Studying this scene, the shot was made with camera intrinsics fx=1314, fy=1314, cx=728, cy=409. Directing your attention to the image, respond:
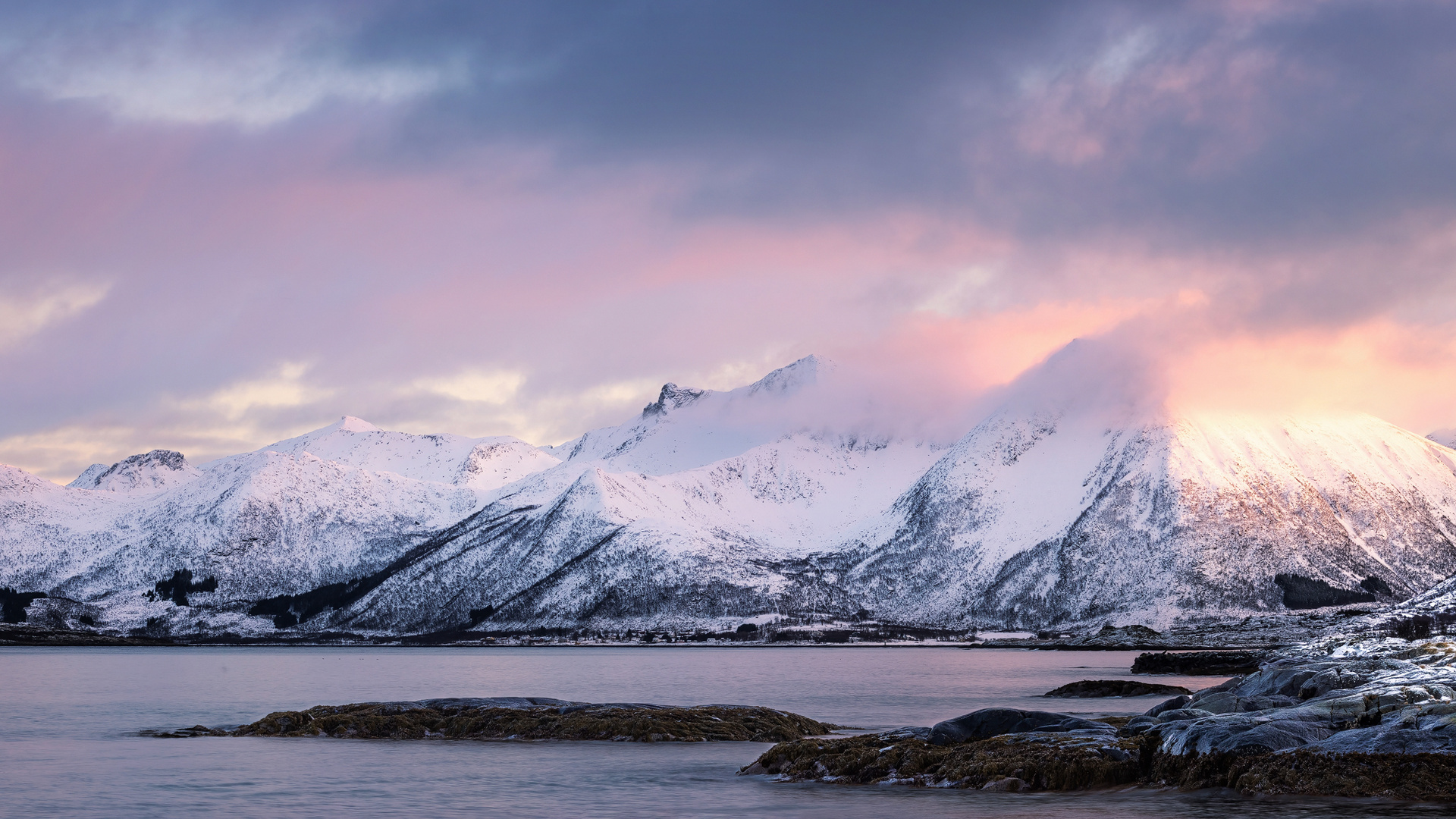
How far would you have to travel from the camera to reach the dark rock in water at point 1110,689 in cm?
9906

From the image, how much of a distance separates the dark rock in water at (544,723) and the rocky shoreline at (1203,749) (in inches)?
534

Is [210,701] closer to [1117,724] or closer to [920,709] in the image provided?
[920,709]

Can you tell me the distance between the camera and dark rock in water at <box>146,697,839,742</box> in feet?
223

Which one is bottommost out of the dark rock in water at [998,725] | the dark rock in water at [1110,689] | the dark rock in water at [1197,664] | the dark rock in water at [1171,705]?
the dark rock in water at [1197,664]

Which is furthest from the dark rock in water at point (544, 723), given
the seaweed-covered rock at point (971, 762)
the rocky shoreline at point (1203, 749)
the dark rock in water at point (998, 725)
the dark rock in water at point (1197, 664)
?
the dark rock in water at point (1197, 664)

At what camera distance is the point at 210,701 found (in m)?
109

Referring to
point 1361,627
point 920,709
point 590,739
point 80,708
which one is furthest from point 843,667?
point 590,739

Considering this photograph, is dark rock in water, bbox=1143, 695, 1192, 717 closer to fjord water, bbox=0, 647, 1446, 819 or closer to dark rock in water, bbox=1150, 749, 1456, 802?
fjord water, bbox=0, 647, 1446, 819

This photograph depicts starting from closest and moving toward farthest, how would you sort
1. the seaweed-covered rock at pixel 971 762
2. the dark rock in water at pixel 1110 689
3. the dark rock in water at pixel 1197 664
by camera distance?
1. the seaweed-covered rock at pixel 971 762
2. the dark rock in water at pixel 1110 689
3. the dark rock in water at pixel 1197 664

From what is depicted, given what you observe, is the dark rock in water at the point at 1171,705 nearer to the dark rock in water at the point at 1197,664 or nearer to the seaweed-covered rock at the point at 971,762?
the seaweed-covered rock at the point at 971,762

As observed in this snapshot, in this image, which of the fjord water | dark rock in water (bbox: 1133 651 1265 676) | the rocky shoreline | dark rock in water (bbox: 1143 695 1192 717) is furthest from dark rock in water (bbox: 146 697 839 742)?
dark rock in water (bbox: 1133 651 1265 676)

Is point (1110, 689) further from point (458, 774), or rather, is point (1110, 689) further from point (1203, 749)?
point (458, 774)

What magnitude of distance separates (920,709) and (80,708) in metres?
62.7

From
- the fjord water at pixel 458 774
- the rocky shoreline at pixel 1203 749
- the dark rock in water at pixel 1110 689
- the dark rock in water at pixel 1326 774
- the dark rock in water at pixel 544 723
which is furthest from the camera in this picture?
the dark rock in water at pixel 1110 689
